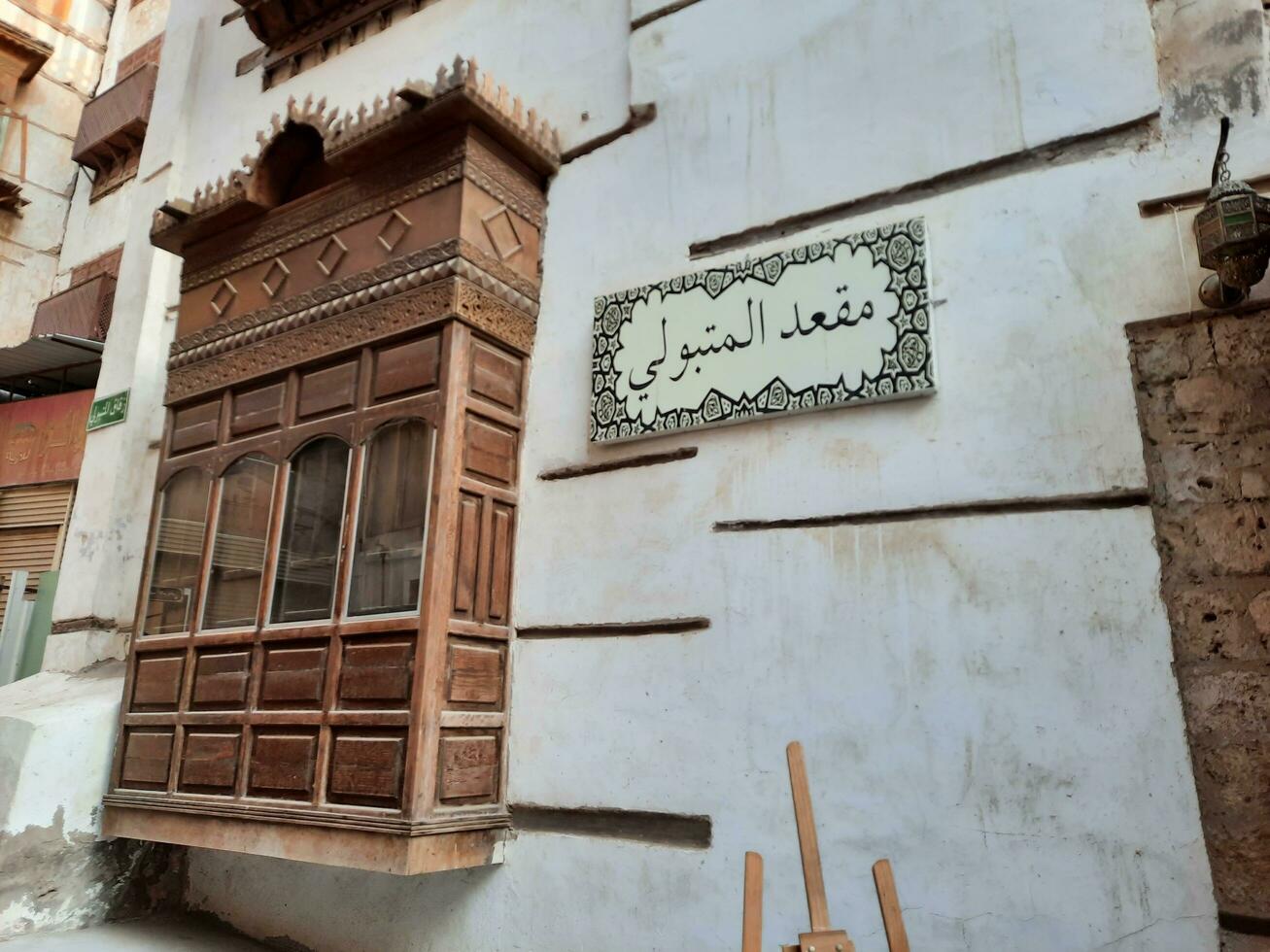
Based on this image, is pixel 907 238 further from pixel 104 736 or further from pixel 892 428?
pixel 104 736

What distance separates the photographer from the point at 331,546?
3375 millimetres

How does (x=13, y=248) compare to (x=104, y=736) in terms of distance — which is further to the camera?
(x=13, y=248)

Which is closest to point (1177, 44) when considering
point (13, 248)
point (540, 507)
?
point (540, 507)

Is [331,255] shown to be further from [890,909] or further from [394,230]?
[890,909]

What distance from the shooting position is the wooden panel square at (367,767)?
9.45ft

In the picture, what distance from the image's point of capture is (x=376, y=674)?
303 cm

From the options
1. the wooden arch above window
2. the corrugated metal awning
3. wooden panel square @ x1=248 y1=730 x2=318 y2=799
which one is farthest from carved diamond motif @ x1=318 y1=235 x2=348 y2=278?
the corrugated metal awning

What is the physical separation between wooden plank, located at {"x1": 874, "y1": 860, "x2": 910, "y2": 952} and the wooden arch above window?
149cm

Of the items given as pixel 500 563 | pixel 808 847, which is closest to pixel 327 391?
pixel 500 563

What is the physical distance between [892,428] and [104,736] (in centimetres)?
349

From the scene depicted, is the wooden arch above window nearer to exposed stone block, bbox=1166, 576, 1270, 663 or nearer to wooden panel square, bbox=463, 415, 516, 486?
wooden panel square, bbox=463, 415, 516, 486

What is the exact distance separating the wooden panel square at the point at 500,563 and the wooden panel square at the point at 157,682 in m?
1.37

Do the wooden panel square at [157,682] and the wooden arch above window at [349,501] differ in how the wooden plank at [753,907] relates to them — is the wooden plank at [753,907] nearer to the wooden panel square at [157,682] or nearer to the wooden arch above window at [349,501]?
the wooden arch above window at [349,501]

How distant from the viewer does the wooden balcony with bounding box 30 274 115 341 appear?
781 cm
